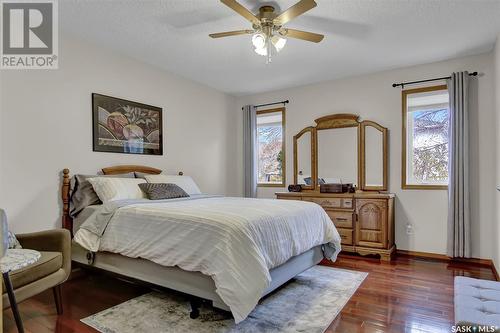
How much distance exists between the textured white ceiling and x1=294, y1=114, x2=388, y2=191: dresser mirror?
2.67ft

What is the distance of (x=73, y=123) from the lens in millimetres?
3379

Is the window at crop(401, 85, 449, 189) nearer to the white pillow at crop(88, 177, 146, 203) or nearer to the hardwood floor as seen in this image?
the hardwood floor

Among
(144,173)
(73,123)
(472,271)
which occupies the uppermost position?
(73,123)

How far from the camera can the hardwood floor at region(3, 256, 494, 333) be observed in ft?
7.45

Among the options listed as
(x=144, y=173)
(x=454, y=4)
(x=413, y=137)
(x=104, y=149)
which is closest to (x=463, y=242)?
(x=413, y=137)

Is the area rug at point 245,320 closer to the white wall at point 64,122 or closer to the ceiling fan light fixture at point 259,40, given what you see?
the white wall at point 64,122

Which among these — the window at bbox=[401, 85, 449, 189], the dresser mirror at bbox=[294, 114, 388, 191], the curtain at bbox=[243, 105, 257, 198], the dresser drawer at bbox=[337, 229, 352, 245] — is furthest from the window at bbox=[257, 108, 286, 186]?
the window at bbox=[401, 85, 449, 189]

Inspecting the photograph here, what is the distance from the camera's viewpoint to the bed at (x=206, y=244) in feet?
7.01

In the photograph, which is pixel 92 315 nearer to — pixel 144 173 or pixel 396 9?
pixel 144 173

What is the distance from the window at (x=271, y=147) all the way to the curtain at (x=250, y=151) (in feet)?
0.53

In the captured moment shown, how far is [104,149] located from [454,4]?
3.83 m

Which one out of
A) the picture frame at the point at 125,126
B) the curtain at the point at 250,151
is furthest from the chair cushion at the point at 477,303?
the curtain at the point at 250,151

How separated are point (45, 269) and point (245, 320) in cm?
Answer: 153

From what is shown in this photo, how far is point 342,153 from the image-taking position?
479 cm
